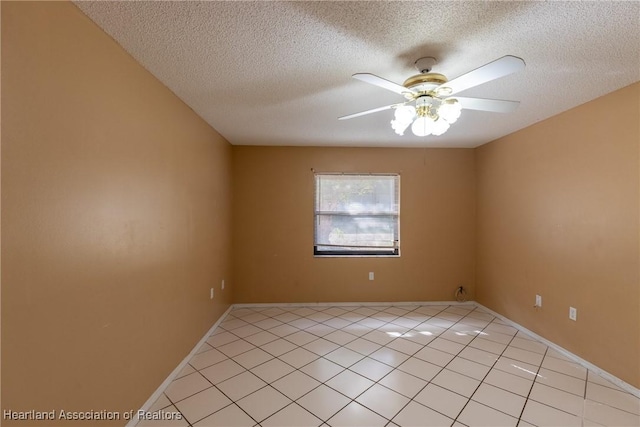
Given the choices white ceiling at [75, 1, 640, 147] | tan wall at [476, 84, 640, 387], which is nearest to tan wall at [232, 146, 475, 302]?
tan wall at [476, 84, 640, 387]

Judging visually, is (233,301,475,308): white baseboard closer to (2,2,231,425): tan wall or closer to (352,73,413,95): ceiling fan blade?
(2,2,231,425): tan wall

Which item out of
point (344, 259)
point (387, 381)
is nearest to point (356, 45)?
point (387, 381)

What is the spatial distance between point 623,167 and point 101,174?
11.3 ft

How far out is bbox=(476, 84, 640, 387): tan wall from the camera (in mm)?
2039

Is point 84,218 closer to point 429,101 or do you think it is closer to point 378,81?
point 378,81

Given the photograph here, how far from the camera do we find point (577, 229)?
2.44 m

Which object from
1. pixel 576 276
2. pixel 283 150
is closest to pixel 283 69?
pixel 283 150

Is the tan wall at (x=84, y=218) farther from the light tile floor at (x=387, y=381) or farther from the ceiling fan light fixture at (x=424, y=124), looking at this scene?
the ceiling fan light fixture at (x=424, y=124)

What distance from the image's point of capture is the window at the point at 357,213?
3.95 m

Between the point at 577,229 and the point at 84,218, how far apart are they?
3.56 metres

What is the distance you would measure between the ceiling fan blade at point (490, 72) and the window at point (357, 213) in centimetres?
246

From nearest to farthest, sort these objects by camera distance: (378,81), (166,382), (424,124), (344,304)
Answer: (378,81) → (424,124) → (166,382) → (344,304)

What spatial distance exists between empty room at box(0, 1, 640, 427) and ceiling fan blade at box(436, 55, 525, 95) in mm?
16

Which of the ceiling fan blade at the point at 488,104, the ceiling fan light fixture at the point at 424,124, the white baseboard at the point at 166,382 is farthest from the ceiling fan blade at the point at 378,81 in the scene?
the white baseboard at the point at 166,382
